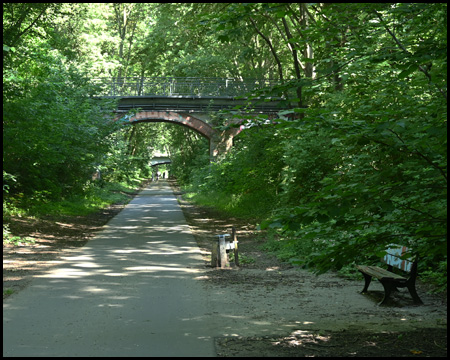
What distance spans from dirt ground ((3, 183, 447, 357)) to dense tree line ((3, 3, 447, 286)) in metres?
0.73

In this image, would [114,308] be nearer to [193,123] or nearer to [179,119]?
[193,123]

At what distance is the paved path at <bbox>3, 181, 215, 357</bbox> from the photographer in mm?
5406

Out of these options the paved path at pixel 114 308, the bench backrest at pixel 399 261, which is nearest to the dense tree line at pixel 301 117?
the bench backrest at pixel 399 261

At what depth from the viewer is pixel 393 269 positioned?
9.33m

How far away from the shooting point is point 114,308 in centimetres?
717

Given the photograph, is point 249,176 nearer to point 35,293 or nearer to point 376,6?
point 35,293

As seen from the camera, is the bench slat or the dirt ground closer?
the dirt ground

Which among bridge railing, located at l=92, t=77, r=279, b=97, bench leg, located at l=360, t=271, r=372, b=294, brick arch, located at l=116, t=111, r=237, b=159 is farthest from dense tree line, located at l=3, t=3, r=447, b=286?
brick arch, located at l=116, t=111, r=237, b=159

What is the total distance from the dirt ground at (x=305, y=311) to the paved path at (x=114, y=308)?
41cm

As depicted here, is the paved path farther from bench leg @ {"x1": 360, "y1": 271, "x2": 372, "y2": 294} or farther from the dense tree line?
bench leg @ {"x1": 360, "y1": 271, "x2": 372, "y2": 294}

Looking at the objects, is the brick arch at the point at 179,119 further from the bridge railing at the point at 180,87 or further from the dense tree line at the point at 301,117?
the dense tree line at the point at 301,117

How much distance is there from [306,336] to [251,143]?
1480 centimetres

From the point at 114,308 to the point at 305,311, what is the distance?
2511mm

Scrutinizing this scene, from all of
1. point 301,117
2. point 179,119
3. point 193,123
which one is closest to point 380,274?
point 301,117
